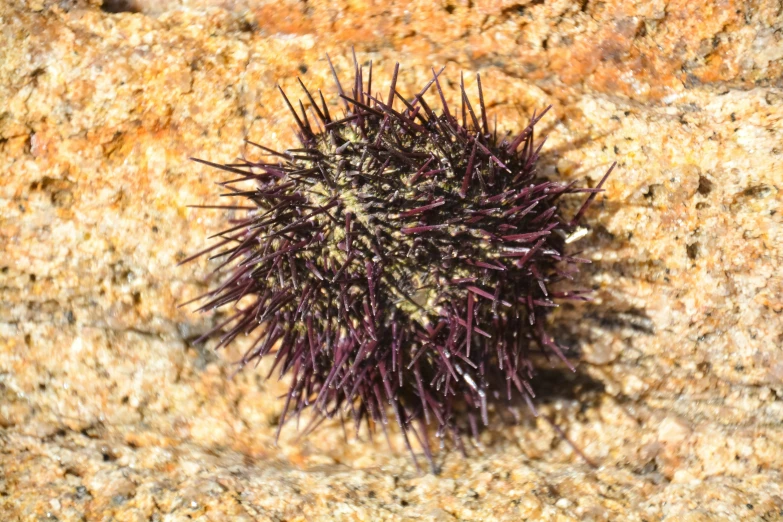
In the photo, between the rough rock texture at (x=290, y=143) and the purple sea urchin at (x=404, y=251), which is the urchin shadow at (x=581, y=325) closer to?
the rough rock texture at (x=290, y=143)

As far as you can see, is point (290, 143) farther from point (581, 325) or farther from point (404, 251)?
point (581, 325)

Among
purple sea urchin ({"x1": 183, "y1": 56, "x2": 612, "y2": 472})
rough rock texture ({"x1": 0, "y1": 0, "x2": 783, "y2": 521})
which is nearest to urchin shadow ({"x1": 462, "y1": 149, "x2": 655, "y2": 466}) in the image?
rough rock texture ({"x1": 0, "y1": 0, "x2": 783, "y2": 521})

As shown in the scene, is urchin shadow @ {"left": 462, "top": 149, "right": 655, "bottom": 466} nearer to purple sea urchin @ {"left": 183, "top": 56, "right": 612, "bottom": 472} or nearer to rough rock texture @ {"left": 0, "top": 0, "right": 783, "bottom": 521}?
rough rock texture @ {"left": 0, "top": 0, "right": 783, "bottom": 521}

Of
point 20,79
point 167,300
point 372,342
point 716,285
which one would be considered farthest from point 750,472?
point 20,79

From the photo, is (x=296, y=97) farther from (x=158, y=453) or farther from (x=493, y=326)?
(x=158, y=453)

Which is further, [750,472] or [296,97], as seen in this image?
[296,97]

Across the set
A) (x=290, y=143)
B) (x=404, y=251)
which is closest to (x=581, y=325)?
(x=404, y=251)
